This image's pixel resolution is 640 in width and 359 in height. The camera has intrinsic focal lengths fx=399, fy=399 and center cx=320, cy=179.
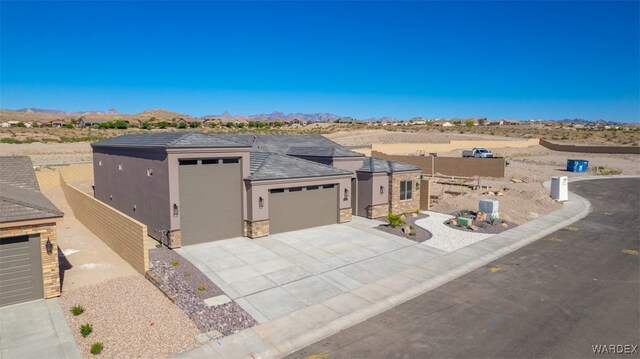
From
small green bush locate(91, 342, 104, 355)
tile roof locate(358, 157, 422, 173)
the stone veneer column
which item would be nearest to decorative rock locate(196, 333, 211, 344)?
small green bush locate(91, 342, 104, 355)

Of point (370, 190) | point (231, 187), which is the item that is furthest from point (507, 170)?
point (231, 187)

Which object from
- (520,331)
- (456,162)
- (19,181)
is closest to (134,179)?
(19,181)

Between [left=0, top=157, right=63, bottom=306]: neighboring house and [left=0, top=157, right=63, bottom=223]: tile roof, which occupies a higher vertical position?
[left=0, top=157, right=63, bottom=223]: tile roof

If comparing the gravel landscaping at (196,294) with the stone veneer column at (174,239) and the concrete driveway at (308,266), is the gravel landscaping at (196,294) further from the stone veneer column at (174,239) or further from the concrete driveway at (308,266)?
the stone veneer column at (174,239)

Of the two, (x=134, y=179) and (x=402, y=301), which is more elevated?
(x=134, y=179)

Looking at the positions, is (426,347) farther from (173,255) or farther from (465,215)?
(465,215)

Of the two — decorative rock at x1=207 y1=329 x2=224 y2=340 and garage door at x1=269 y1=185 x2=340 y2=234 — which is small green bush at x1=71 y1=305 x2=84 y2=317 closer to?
decorative rock at x1=207 y1=329 x2=224 y2=340

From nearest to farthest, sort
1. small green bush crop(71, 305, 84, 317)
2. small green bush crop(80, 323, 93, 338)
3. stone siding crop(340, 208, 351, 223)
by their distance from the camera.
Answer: small green bush crop(80, 323, 93, 338), small green bush crop(71, 305, 84, 317), stone siding crop(340, 208, 351, 223)
